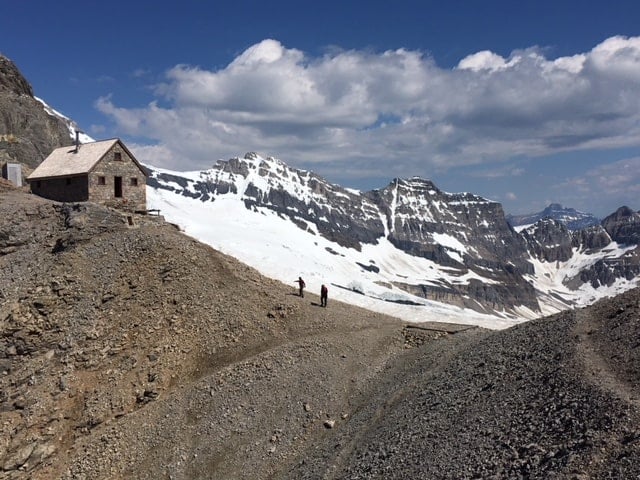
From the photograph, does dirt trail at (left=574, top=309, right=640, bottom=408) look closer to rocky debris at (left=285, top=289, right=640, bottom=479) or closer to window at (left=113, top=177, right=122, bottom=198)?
rocky debris at (left=285, top=289, right=640, bottom=479)

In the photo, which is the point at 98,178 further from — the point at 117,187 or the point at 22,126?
the point at 22,126

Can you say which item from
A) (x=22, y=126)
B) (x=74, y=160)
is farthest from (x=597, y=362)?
(x=22, y=126)

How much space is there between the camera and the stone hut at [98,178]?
1836 inches

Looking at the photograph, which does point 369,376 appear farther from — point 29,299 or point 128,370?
point 29,299

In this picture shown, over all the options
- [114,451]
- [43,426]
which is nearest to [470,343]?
[114,451]

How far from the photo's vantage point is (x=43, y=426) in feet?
93.5

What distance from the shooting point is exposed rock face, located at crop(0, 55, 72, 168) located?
6769cm

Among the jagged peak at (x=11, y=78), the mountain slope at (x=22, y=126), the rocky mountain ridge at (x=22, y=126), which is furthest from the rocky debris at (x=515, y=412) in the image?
the jagged peak at (x=11, y=78)

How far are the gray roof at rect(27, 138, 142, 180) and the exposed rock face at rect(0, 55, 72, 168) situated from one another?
1681 cm

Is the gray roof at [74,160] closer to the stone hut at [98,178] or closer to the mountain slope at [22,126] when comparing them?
the stone hut at [98,178]

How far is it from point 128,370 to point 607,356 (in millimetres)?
24154

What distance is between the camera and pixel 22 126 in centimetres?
7262

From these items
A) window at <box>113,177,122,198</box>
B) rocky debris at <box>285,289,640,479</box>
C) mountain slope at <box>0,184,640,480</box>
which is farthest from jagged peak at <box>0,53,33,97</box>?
rocky debris at <box>285,289,640,479</box>

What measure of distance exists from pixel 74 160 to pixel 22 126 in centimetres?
3023
